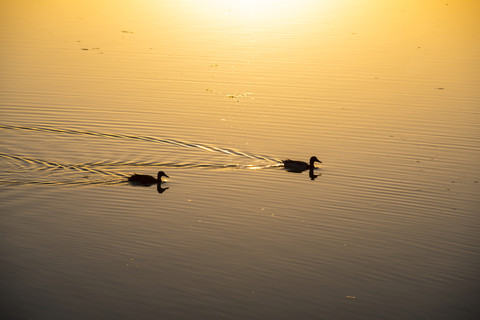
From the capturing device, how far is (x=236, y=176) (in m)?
19.5

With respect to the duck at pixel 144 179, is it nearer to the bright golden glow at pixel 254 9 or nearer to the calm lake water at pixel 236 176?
the calm lake water at pixel 236 176

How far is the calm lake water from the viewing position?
12984 millimetres

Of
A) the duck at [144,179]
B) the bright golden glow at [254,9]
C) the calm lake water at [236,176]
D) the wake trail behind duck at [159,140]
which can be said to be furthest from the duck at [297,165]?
the bright golden glow at [254,9]

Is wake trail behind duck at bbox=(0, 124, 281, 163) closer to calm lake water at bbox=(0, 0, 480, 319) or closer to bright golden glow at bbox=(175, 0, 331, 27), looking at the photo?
calm lake water at bbox=(0, 0, 480, 319)

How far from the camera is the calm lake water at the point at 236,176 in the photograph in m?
13.0

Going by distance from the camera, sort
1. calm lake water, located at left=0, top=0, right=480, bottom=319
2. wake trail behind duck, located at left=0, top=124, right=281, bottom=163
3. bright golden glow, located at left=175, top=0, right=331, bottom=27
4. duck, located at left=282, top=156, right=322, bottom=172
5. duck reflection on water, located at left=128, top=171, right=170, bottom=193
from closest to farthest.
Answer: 1. calm lake water, located at left=0, top=0, right=480, bottom=319
2. duck reflection on water, located at left=128, top=171, right=170, bottom=193
3. duck, located at left=282, top=156, right=322, bottom=172
4. wake trail behind duck, located at left=0, top=124, right=281, bottom=163
5. bright golden glow, located at left=175, top=0, right=331, bottom=27

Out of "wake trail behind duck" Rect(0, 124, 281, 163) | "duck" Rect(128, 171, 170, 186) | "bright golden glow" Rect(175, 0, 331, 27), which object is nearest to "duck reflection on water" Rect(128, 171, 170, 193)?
"duck" Rect(128, 171, 170, 186)

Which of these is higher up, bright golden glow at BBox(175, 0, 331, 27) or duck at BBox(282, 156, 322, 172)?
bright golden glow at BBox(175, 0, 331, 27)

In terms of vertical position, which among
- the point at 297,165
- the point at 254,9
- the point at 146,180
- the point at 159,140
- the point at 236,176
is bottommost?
the point at 146,180

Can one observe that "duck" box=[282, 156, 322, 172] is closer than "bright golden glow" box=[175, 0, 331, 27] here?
Yes

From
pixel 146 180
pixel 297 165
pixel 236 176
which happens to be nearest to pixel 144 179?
pixel 146 180

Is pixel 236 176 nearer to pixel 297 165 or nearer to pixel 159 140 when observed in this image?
pixel 297 165

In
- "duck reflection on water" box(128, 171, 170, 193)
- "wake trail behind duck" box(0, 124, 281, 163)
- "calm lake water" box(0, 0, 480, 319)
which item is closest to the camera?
"calm lake water" box(0, 0, 480, 319)

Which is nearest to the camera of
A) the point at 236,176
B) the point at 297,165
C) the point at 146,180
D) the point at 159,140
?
the point at 146,180
